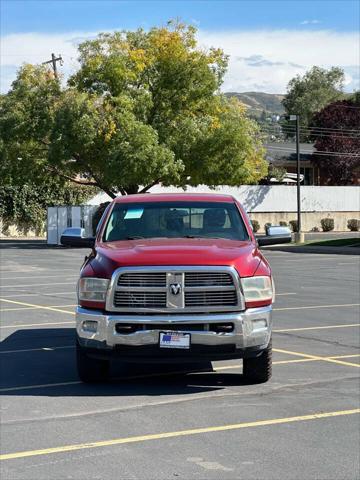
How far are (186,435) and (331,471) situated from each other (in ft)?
4.54

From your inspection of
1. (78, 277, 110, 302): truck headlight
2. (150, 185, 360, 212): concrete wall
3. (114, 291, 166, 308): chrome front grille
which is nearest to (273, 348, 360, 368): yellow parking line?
(114, 291, 166, 308): chrome front grille

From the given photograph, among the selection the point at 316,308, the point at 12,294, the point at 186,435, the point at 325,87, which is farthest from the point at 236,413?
the point at 325,87

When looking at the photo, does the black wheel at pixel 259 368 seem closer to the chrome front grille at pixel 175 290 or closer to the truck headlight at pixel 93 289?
the chrome front grille at pixel 175 290

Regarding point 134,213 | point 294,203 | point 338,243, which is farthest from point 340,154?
point 134,213

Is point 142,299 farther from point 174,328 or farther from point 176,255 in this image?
point 176,255

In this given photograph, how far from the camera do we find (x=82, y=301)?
8.34 meters

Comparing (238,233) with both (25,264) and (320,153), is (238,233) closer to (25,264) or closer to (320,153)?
(25,264)

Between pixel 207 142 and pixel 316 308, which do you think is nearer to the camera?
pixel 316 308

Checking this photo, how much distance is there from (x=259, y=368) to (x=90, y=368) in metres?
1.82

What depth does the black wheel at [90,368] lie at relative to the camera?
868 centimetres

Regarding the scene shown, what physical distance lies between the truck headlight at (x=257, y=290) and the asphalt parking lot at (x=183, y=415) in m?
0.99

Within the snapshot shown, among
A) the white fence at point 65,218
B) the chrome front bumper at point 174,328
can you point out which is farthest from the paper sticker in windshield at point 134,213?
the white fence at point 65,218

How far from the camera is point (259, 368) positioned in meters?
8.78

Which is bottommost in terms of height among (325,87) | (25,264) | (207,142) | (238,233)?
(25,264)
